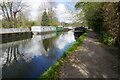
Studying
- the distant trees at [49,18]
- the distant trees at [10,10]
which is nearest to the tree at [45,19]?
the distant trees at [49,18]

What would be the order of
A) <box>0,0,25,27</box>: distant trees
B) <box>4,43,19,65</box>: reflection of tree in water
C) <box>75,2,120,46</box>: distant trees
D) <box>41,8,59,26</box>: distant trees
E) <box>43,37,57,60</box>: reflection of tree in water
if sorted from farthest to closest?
<box>41,8,59,26</box>: distant trees
<box>0,0,25,27</box>: distant trees
<box>43,37,57,60</box>: reflection of tree in water
<box>4,43,19,65</box>: reflection of tree in water
<box>75,2,120,46</box>: distant trees

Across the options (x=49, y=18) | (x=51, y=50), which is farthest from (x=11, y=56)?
(x=49, y=18)

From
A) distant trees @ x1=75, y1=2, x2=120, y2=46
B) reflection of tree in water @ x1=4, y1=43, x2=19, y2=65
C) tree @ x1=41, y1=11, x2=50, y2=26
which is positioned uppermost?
tree @ x1=41, y1=11, x2=50, y2=26

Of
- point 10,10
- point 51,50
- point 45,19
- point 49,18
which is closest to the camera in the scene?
point 51,50

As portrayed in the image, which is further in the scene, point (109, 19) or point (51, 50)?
point (51, 50)

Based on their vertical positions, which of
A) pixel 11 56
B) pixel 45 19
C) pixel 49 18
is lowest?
pixel 11 56

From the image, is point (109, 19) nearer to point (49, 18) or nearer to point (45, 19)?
point (45, 19)

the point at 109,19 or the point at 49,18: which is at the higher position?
the point at 49,18

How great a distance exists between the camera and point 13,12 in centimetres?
2141

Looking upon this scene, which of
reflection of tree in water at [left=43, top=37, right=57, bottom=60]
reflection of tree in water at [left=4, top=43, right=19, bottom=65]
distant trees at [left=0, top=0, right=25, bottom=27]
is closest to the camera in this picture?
reflection of tree in water at [left=4, top=43, right=19, bottom=65]

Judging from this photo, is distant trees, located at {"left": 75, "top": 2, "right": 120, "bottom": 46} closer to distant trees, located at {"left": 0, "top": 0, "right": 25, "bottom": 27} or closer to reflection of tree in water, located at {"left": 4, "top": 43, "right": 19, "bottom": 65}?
reflection of tree in water, located at {"left": 4, "top": 43, "right": 19, "bottom": 65}

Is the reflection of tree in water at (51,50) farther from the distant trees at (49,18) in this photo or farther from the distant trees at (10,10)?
the distant trees at (49,18)

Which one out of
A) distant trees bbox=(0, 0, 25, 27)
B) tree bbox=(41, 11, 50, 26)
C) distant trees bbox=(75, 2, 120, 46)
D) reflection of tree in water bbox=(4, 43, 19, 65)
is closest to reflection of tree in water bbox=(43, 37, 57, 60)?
reflection of tree in water bbox=(4, 43, 19, 65)

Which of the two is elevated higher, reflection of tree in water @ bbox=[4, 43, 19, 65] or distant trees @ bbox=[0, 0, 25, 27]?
distant trees @ bbox=[0, 0, 25, 27]
